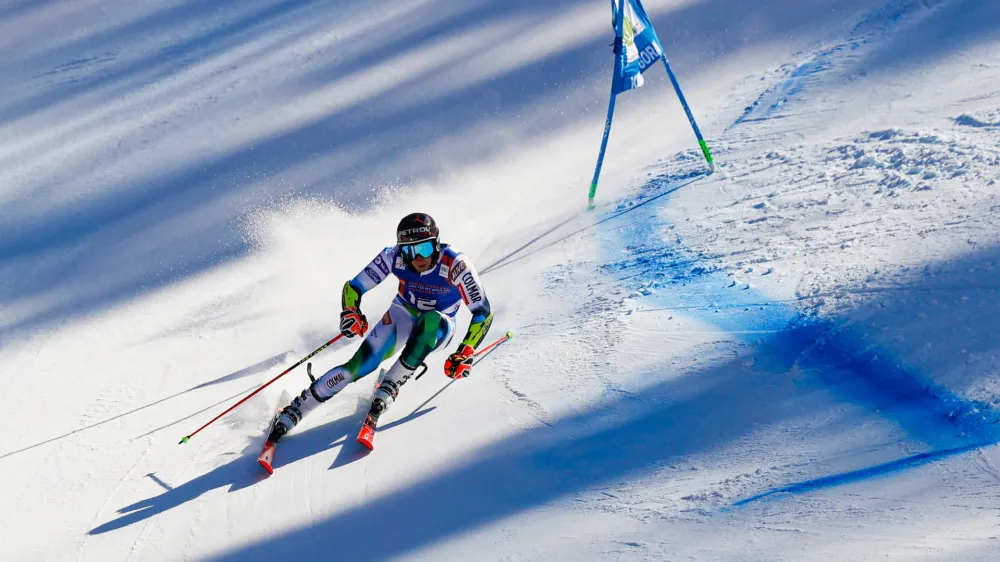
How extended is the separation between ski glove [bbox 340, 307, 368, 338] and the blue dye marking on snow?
7.56 feet

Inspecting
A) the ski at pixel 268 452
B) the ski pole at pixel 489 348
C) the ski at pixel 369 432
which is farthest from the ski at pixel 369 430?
the ski pole at pixel 489 348

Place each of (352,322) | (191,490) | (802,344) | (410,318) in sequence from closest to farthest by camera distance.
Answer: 1. (802,344)
2. (191,490)
3. (352,322)
4. (410,318)

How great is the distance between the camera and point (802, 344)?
5656 millimetres

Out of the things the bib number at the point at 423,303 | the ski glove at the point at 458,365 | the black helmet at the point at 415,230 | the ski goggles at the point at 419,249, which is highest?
the black helmet at the point at 415,230

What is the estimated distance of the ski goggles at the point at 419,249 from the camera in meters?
6.32

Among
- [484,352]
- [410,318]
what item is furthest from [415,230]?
[484,352]

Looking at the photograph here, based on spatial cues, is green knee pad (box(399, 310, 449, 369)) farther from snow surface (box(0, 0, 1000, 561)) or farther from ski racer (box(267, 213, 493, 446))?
snow surface (box(0, 0, 1000, 561))

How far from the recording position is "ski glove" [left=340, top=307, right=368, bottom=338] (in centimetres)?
652

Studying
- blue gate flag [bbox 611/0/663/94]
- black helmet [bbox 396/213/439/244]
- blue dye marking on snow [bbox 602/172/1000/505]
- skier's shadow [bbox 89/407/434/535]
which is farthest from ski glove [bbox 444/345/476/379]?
blue gate flag [bbox 611/0/663/94]

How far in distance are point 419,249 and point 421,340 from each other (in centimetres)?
68

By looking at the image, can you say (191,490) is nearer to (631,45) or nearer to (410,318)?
(410,318)

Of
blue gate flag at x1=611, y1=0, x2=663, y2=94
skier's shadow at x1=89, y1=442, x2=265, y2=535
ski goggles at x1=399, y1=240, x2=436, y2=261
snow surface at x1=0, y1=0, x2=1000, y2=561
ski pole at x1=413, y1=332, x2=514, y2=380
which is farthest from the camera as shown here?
blue gate flag at x1=611, y1=0, x2=663, y2=94

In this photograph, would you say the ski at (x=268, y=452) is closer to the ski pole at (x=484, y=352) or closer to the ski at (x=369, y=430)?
the ski at (x=369, y=430)

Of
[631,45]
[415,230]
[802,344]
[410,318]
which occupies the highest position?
[631,45]
